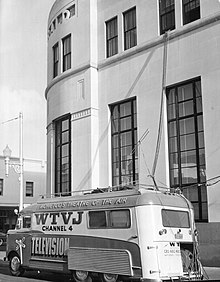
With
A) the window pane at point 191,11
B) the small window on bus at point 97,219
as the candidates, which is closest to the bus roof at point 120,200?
the small window on bus at point 97,219

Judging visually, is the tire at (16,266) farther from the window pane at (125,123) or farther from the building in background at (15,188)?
the building in background at (15,188)

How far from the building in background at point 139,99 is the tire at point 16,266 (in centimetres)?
733

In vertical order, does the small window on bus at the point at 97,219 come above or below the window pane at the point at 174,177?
below

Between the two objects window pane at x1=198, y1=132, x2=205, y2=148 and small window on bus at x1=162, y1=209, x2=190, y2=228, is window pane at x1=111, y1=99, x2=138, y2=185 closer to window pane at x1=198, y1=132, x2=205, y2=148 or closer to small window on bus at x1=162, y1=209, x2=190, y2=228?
window pane at x1=198, y1=132, x2=205, y2=148

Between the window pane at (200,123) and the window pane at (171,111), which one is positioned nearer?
the window pane at (200,123)

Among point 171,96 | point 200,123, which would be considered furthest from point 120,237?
point 171,96

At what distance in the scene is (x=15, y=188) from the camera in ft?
152

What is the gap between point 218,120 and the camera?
63.9ft

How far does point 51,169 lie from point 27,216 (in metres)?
11.0

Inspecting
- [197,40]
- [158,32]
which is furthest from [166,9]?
[197,40]

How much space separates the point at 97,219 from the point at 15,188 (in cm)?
3252

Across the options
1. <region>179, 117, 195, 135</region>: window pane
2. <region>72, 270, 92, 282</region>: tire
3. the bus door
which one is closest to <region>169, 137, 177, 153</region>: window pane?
<region>179, 117, 195, 135</region>: window pane

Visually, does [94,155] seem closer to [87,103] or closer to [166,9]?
[87,103]

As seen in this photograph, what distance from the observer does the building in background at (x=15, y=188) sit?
4550 centimetres
